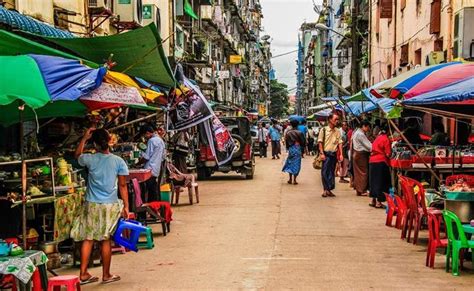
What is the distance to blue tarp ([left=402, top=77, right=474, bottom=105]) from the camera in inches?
340

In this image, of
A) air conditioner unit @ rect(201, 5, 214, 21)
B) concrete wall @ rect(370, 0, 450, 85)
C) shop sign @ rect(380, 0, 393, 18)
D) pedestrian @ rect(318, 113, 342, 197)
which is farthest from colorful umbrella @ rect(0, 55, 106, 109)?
air conditioner unit @ rect(201, 5, 214, 21)

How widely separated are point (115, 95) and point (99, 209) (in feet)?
4.84

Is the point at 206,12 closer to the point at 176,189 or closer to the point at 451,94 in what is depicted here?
the point at 176,189

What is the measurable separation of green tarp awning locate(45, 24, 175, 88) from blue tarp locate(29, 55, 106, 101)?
6.63 ft

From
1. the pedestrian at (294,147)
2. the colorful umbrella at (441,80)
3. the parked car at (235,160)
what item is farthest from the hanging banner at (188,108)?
the parked car at (235,160)

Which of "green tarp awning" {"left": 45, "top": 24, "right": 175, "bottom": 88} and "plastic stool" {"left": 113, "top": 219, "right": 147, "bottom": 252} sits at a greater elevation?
"green tarp awning" {"left": 45, "top": 24, "right": 175, "bottom": 88}

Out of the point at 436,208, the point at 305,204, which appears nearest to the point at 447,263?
the point at 436,208

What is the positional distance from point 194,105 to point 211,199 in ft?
10.1

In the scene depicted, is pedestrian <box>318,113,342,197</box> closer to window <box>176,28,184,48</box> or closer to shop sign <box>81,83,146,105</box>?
shop sign <box>81,83,146,105</box>

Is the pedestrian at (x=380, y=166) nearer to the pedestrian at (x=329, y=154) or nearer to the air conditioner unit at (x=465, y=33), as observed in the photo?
the pedestrian at (x=329, y=154)

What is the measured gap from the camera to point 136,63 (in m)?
10.2

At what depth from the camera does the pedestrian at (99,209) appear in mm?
7855

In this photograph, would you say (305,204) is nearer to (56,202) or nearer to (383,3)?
(56,202)

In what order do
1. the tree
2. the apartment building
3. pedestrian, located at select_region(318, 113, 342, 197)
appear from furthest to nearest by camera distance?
the tree
pedestrian, located at select_region(318, 113, 342, 197)
the apartment building
